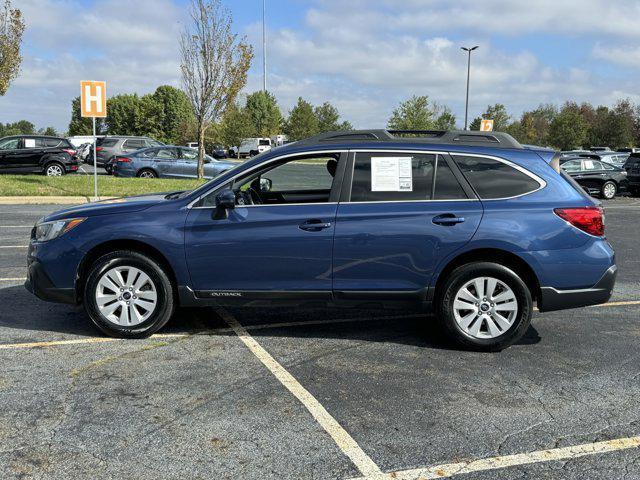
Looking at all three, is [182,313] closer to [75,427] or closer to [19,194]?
[75,427]

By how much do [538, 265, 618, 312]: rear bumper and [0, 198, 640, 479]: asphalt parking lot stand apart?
41 centimetres

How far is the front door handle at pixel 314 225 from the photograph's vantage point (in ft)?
15.7

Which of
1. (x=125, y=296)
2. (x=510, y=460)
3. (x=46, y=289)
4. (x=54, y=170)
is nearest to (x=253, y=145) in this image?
(x=54, y=170)

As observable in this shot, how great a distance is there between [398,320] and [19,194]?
14716 mm

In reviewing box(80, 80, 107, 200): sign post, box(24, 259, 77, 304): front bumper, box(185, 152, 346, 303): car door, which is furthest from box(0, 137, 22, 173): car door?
box(185, 152, 346, 303): car door

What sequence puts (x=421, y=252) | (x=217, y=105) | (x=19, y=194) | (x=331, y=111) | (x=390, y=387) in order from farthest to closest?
(x=331, y=111)
(x=217, y=105)
(x=19, y=194)
(x=421, y=252)
(x=390, y=387)

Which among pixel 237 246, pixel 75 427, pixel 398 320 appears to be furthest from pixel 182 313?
pixel 75 427

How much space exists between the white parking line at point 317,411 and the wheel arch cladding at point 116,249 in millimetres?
829

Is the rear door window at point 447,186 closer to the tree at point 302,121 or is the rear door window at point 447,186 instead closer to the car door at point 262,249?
the car door at point 262,249

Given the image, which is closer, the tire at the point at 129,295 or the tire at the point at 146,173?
the tire at the point at 129,295

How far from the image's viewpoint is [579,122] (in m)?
59.8

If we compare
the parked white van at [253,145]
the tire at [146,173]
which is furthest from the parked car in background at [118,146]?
the parked white van at [253,145]

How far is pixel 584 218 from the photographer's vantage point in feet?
15.7

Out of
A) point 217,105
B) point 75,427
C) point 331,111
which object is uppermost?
point 331,111
